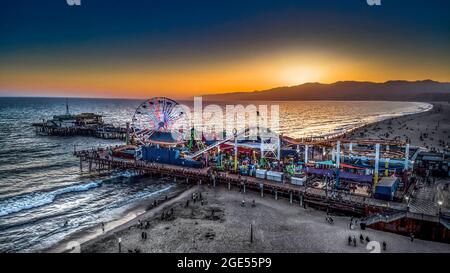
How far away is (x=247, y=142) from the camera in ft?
186

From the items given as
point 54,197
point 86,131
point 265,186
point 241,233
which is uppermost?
point 86,131

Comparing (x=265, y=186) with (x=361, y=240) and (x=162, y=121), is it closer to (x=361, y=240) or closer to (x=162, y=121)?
(x=361, y=240)

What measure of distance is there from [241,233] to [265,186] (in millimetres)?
12057

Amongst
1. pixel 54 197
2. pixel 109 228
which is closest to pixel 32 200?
pixel 54 197

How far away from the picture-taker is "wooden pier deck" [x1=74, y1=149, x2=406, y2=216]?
32.8 m

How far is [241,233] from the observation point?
2914 centimetres

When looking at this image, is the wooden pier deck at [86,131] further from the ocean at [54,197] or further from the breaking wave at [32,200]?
the breaking wave at [32,200]

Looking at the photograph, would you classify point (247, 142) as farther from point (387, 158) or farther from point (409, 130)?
point (409, 130)

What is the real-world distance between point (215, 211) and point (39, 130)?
10344 cm

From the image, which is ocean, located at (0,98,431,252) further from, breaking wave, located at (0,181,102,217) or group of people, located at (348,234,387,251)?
group of people, located at (348,234,387,251)

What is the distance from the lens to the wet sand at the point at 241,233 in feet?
86.2

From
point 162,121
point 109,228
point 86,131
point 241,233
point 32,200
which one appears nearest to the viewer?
point 241,233
